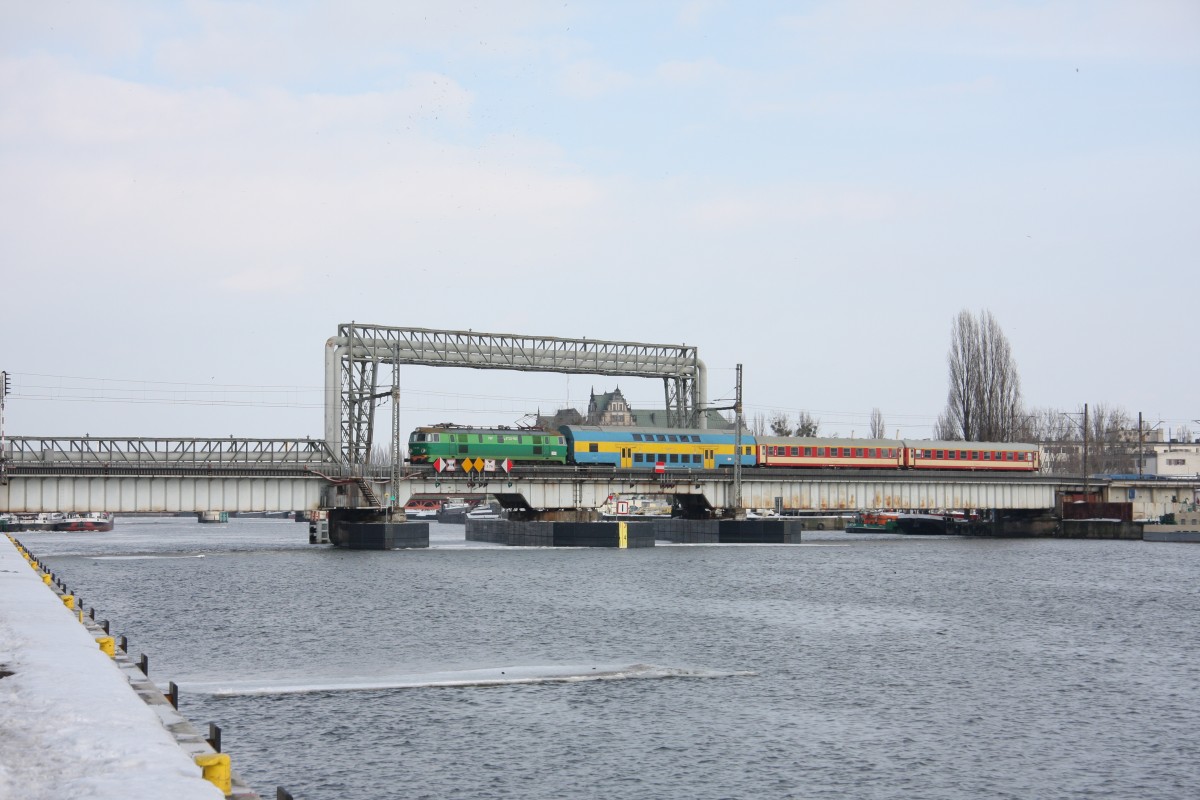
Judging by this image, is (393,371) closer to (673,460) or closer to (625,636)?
(673,460)

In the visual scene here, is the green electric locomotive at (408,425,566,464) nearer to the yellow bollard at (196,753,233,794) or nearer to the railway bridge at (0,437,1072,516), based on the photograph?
the railway bridge at (0,437,1072,516)

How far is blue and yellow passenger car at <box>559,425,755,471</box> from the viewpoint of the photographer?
101750 millimetres

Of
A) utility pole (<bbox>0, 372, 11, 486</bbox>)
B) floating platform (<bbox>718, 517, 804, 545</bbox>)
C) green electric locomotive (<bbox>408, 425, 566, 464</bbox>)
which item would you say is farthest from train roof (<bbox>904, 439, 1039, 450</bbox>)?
utility pole (<bbox>0, 372, 11, 486</bbox>)

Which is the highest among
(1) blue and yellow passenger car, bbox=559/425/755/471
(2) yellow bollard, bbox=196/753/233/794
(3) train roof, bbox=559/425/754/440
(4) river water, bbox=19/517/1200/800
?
(3) train roof, bbox=559/425/754/440

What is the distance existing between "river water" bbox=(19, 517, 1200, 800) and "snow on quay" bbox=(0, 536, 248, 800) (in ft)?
9.49

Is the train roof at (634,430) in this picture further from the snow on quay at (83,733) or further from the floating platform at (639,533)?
the snow on quay at (83,733)

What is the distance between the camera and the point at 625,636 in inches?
1677

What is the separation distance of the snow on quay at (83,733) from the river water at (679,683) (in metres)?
2.89

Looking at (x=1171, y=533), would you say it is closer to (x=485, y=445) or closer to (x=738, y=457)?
(x=738, y=457)

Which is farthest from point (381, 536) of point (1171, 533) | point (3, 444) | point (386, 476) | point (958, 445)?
point (1171, 533)

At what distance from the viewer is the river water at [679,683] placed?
22.5 metres

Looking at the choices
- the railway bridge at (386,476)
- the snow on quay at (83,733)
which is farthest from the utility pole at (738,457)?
the snow on quay at (83,733)

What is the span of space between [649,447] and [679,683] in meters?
71.4

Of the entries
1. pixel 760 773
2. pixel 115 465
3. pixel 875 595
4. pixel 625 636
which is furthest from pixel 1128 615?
pixel 115 465
